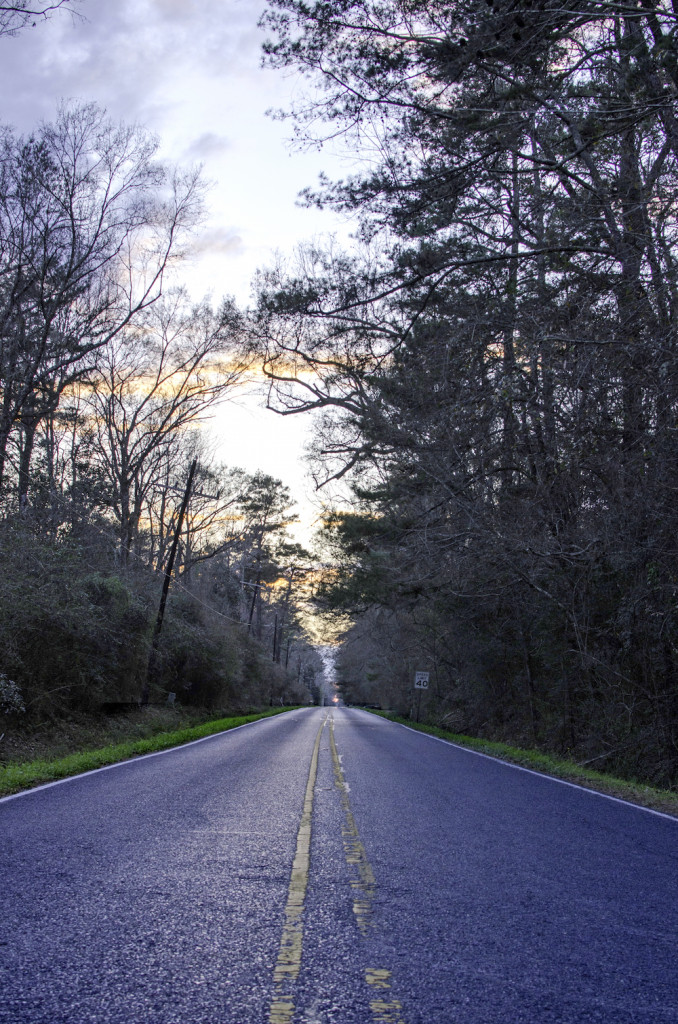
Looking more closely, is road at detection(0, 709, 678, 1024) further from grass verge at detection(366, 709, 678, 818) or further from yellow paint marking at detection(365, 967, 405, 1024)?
grass verge at detection(366, 709, 678, 818)

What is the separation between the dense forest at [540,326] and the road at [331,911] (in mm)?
5669

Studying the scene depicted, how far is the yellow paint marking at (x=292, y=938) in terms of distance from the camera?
9.23 feet

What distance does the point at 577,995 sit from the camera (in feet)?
9.98

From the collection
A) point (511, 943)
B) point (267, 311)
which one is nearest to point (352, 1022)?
point (511, 943)

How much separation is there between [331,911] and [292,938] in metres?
0.54

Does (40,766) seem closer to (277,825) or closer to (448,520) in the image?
(277,825)

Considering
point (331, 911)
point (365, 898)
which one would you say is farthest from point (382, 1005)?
point (365, 898)

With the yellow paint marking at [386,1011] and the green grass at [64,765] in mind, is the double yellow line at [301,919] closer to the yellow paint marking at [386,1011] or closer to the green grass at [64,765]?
the yellow paint marking at [386,1011]

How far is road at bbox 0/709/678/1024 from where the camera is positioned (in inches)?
114

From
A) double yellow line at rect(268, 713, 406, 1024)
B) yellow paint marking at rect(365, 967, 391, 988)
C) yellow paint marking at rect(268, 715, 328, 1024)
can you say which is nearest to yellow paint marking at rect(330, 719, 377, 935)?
double yellow line at rect(268, 713, 406, 1024)

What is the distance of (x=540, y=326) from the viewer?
35.1ft

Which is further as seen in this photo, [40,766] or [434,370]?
[434,370]

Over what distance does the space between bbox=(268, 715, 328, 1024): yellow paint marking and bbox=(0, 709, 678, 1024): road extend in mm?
14

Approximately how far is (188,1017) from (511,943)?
1.73 meters
